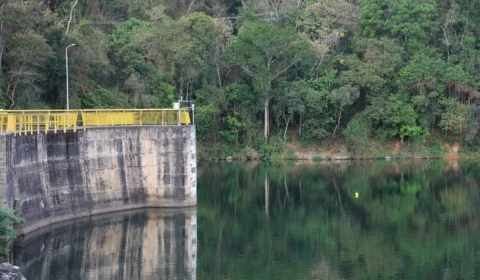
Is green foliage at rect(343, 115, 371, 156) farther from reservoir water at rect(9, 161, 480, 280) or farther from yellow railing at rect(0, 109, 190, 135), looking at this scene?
yellow railing at rect(0, 109, 190, 135)

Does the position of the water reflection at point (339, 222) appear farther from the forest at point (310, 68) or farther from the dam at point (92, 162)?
the forest at point (310, 68)

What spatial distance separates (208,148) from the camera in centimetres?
8288

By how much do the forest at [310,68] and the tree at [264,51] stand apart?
0.36 ft

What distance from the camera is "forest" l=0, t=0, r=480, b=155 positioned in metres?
79.9

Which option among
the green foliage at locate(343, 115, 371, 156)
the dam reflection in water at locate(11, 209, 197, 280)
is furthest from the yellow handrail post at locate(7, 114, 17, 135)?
the green foliage at locate(343, 115, 371, 156)

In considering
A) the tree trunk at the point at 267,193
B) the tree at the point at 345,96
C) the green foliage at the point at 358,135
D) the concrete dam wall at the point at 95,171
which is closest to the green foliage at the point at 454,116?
the green foliage at the point at 358,135

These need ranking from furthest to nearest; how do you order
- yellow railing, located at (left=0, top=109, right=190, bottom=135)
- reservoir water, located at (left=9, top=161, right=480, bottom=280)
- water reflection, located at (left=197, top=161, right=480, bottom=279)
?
yellow railing, located at (left=0, top=109, right=190, bottom=135), water reflection, located at (left=197, top=161, right=480, bottom=279), reservoir water, located at (left=9, top=161, right=480, bottom=280)

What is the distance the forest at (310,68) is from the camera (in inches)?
3147

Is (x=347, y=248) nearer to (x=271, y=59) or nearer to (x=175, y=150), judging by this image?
(x=175, y=150)

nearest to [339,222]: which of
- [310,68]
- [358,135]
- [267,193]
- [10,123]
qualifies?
[267,193]

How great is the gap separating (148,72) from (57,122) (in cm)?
3150

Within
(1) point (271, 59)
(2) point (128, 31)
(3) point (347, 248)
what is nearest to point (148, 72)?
(2) point (128, 31)

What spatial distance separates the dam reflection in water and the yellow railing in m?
5.15

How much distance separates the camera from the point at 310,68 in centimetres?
8638
